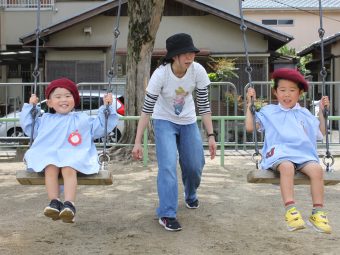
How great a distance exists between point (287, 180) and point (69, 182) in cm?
155

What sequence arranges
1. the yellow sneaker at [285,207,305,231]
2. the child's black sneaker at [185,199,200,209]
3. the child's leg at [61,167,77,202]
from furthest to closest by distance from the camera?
1. the child's black sneaker at [185,199,200,209]
2. the child's leg at [61,167,77,202]
3. the yellow sneaker at [285,207,305,231]

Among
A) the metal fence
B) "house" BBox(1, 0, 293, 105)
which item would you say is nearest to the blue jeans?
the metal fence

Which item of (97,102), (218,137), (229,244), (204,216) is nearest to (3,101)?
(97,102)

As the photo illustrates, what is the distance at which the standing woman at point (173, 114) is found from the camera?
4.57 metres

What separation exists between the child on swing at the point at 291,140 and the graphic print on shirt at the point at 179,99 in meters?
0.58

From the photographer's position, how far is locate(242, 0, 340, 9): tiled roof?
110 feet

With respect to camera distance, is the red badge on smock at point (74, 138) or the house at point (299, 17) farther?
the house at point (299, 17)

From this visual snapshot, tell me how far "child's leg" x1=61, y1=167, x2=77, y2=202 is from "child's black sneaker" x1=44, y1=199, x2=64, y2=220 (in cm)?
8

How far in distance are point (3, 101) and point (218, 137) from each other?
458 cm

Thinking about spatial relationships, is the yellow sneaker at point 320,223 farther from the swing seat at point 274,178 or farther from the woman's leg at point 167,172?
the woman's leg at point 167,172

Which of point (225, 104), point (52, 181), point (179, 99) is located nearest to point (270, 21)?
point (225, 104)

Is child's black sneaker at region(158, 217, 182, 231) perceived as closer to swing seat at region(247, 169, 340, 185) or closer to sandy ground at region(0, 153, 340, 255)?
sandy ground at region(0, 153, 340, 255)

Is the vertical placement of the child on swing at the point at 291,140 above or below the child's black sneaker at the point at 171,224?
above

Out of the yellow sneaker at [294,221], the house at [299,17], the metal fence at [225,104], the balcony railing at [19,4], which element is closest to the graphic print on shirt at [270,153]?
the yellow sneaker at [294,221]
